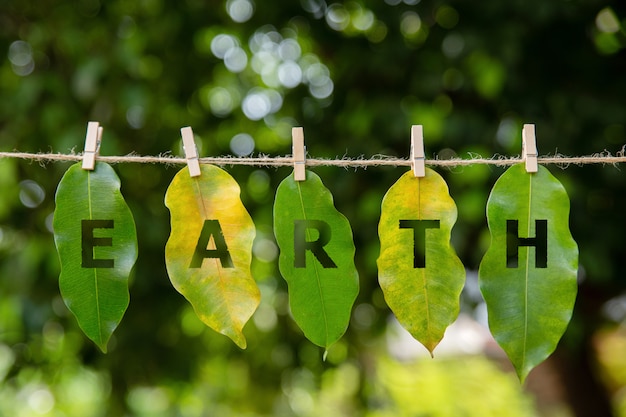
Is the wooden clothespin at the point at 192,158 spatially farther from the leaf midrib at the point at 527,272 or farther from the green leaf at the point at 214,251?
the leaf midrib at the point at 527,272

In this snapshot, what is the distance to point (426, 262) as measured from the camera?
2.50ft

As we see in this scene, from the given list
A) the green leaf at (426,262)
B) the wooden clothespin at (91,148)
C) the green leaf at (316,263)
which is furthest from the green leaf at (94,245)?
the green leaf at (426,262)

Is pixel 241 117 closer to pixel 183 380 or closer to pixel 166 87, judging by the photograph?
pixel 166 87

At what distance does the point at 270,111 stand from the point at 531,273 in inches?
47.0

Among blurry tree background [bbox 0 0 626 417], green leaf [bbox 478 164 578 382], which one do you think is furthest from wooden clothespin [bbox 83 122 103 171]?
blurry tree background [bbox 0 0 626 417]

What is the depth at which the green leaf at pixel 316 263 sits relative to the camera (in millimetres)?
762

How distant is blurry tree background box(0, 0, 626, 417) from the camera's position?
4.93ft

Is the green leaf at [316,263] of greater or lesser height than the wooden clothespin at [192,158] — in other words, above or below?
below

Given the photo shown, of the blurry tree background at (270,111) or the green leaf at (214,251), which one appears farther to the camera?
the blurry tree background at (270,111)

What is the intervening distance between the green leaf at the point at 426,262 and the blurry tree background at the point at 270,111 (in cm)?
69

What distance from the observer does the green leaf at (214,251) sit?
0.77 meters

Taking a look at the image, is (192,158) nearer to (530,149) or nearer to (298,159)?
(298,159)

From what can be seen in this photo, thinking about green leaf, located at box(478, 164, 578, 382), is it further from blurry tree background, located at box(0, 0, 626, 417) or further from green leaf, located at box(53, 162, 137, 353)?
blurry tree background, located at box(0, 0, 626, 417)

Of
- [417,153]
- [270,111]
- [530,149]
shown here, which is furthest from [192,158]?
[270,111]
